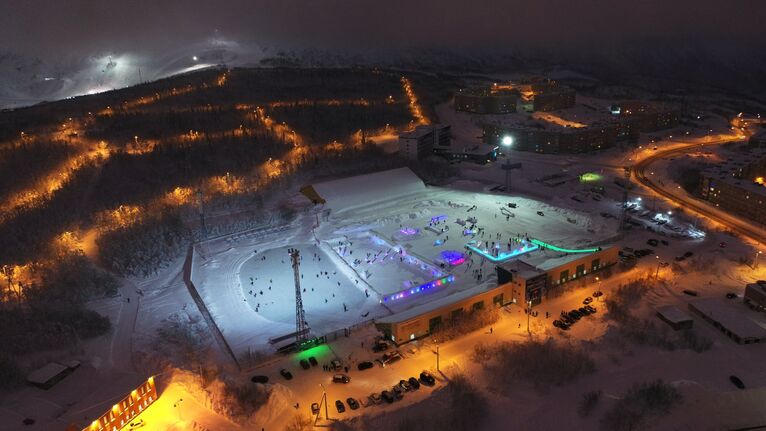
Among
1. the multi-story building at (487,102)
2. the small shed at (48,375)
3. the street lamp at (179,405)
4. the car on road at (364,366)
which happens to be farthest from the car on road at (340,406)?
the multi-story building at (487,102)

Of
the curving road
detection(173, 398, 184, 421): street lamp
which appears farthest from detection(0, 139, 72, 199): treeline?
the curving road

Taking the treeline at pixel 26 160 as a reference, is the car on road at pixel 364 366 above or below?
below

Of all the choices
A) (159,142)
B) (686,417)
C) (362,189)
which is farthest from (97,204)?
(686,417)

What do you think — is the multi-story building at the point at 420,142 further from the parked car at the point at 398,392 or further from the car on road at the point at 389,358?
the parked car at the point at 398,392

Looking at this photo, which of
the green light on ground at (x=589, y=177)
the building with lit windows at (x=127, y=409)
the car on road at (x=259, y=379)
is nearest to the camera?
the building with lit windows at (x=127, y=409)

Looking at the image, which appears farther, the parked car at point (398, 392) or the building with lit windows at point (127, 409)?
the parked car at point (398, 392)

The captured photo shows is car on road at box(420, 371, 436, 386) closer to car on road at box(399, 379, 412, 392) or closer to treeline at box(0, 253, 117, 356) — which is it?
car on road at box(399, 379, 412, 392)

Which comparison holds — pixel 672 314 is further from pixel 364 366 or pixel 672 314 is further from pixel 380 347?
pixel 364 366

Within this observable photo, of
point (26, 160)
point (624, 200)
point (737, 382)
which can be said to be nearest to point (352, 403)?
point (737, 382)
